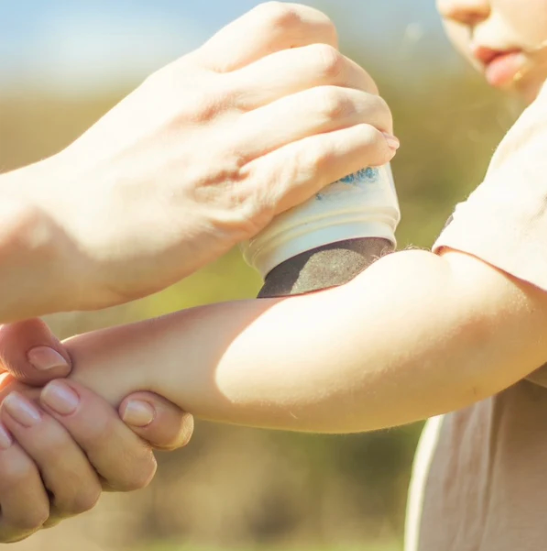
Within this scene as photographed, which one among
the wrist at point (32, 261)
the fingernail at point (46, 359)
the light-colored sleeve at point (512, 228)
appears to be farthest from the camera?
the fingernail at point (46, 359)

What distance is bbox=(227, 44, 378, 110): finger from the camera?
108 centimetres

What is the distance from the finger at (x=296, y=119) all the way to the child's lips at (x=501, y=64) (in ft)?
0.70

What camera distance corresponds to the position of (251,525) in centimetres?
563

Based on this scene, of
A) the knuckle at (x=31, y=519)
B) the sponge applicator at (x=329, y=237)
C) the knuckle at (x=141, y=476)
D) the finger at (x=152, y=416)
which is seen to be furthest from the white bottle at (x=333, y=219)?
the knuckle at (x=31, y=519)

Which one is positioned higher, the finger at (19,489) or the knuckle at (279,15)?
the knuckle at (279,15)

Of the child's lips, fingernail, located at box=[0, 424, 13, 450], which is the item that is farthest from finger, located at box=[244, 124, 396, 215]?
fingernail, located at box=[0, 424, 13, 450]

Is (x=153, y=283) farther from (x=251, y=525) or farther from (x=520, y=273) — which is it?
(x=251, y=525)

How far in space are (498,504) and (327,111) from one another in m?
0.54

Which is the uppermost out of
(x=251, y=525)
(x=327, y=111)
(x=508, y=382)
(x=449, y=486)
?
(x=327, y=111)

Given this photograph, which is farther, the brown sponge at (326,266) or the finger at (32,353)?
the finger at (32,353)

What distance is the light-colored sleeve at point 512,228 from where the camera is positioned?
90cm

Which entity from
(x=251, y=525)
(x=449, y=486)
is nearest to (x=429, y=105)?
(x=251, y=525)

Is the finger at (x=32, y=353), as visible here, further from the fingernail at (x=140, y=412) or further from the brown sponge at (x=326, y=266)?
the brown sponge at (x=326, y=266)

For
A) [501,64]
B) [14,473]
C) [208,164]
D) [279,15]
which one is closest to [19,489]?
[14,473]
